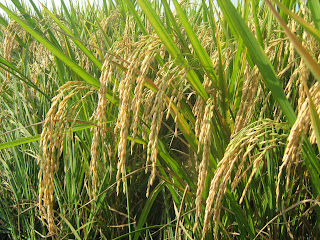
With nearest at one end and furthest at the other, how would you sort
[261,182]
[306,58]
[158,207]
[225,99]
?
[306,58] < [225,99] < [261,182] < [158,207]

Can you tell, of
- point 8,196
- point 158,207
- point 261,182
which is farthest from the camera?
point 8,196

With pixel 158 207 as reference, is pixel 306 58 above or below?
above

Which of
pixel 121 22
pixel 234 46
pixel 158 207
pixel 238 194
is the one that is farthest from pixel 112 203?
pixel 121 22

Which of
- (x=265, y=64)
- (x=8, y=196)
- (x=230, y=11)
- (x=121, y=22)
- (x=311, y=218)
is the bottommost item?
(x=311, y=218)

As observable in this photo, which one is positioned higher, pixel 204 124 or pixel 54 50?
pixel 54 50

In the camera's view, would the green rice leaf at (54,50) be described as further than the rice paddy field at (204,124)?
Yes

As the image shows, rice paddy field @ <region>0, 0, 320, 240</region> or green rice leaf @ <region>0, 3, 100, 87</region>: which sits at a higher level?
green rice leaf @ <region>0, 3, 100, 87</region>

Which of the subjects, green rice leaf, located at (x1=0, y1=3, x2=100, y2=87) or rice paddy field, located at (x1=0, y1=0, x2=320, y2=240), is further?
green rice leaf, located at (x1=0, y1=3, x2=100, y2=87)

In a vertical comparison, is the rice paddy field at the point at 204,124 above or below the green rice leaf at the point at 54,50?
below

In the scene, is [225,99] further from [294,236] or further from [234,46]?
[294,236]

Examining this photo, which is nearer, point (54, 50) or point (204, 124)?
point (204, 124)

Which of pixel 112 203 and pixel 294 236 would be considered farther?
pixel 112 203

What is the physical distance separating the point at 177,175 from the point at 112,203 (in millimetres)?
557

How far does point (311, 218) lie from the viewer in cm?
154
